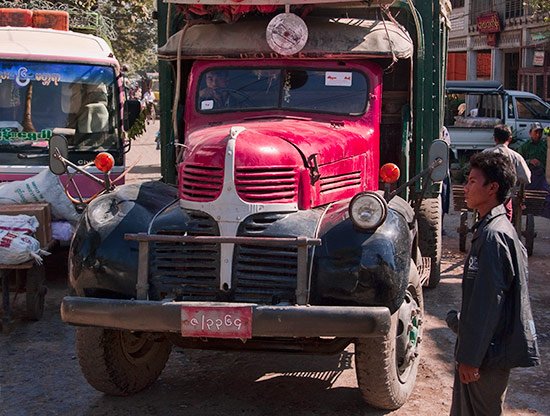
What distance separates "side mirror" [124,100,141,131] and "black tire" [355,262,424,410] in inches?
212

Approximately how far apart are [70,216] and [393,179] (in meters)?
3.88

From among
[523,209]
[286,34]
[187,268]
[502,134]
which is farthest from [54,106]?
[523,209]

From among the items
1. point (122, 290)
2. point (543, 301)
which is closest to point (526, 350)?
point (122, 290)

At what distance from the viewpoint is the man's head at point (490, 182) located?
4.08 meters

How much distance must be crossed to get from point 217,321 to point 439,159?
192cm

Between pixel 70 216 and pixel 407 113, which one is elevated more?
pixel 407 113

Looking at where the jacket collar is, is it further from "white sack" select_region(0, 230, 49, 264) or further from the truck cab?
"white sack" select_region(0, 230, 49, 264)

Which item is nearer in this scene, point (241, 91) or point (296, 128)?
point (296, 128)

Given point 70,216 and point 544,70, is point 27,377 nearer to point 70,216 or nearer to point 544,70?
point 70,216

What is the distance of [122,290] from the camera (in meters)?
5.41

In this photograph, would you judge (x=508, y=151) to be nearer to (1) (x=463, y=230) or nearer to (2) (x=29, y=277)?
(1) (x=463, y=230)

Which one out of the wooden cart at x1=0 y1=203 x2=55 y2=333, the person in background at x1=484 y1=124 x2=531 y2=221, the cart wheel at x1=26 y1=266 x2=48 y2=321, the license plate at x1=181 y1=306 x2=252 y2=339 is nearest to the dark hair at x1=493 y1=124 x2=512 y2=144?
the person in background at x1=484 y1=124 x2=531 y2=221

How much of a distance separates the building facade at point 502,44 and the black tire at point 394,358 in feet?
71.4

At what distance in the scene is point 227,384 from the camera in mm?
6324
